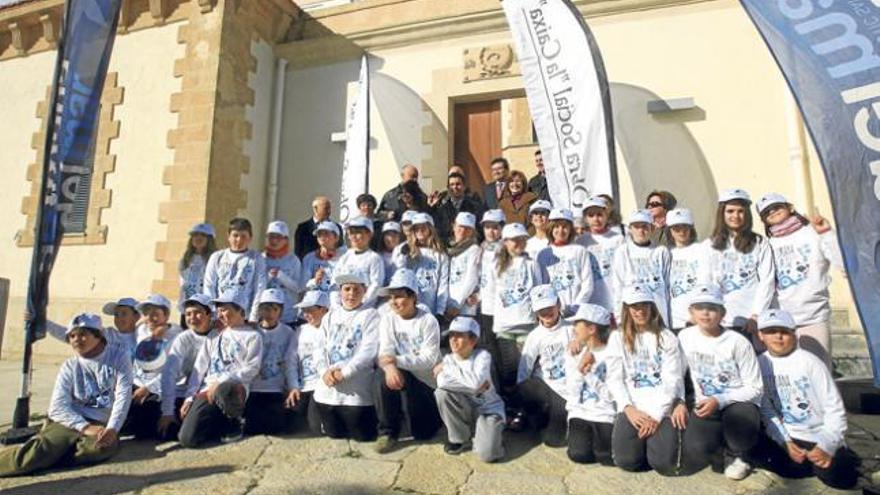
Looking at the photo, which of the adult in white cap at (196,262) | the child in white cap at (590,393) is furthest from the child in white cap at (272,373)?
the child in white cap at (590,393)

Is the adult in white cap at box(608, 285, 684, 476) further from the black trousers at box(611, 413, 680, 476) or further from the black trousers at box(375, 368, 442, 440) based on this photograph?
the black trousers at box(375, 368, 442, 440)

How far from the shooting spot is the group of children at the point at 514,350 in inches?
134

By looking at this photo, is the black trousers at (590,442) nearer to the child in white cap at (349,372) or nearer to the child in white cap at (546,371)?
the child in white cap at (546,371)

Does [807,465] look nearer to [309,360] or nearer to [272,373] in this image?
[309,360]

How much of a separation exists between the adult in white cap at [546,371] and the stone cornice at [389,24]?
5.12 metres

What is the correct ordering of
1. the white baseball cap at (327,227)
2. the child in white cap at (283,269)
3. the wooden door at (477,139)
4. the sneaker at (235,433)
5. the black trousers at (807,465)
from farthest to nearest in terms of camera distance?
the wooden door at (477,139)
the white baseball cap at (327,227)
the child in white cap at (283,269)
the sneaker at (235,433)
the black trousers at (807,465)

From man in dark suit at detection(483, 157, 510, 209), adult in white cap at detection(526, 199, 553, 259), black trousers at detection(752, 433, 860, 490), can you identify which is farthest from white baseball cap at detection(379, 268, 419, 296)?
A: black trousers at detection(752, 433, 860, 490)

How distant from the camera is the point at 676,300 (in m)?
4.16

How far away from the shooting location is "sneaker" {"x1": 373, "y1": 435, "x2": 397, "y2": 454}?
12.7 ft

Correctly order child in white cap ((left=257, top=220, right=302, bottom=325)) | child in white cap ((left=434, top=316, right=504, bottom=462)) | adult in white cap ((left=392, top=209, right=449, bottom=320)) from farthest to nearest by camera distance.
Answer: child in white cap ((left=257, top=220, right=302, bottom=325)) → adult in white cap ((left=392, top=209, right=449, bottom=320)) → child in white cap ((left=434, top=316, right=504, bottom=462))

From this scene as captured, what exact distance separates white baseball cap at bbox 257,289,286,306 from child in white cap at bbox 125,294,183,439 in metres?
0.75

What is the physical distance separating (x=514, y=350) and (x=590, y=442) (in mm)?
948

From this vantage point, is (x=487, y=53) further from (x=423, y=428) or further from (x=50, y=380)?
(x=50, y=380)

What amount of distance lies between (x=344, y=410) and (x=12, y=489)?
6.45ft
